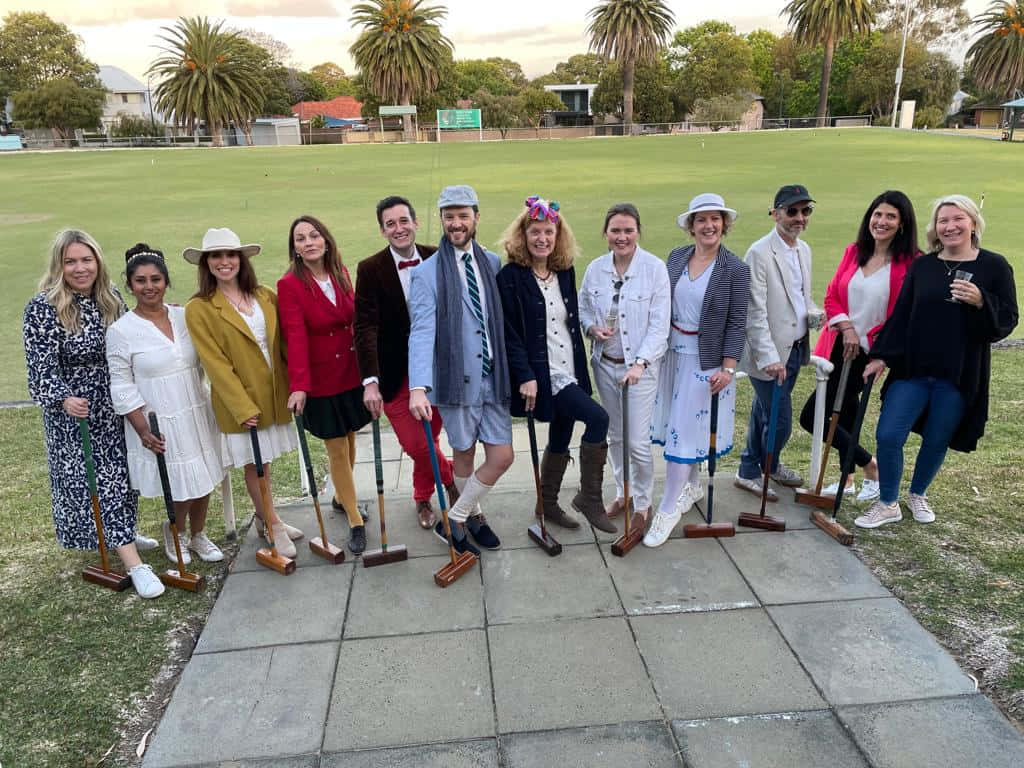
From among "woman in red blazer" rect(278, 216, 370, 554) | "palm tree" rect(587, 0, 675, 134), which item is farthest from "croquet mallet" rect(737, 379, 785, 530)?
"palm tree" rect(587, 0, 675, 134)

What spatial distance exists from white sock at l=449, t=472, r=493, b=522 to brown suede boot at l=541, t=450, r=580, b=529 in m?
0.46

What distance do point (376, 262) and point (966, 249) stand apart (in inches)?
123

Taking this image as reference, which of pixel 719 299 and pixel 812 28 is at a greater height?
pixel 812 28

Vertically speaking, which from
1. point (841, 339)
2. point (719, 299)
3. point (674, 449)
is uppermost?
point (719, 299)

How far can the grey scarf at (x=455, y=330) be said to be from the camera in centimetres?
Answer: 360

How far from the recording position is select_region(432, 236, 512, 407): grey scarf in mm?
3596

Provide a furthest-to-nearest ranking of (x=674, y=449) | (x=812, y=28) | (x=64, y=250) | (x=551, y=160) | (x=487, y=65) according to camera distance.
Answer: (x=487, y=65) → (x=812, y=28) → (x=551, y=160) → (x=674, y=449) → (x=64, y=250)

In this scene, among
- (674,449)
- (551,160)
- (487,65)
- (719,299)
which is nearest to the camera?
(719,299)

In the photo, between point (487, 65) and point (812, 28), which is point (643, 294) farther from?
point (487, 65)

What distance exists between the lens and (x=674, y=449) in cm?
404

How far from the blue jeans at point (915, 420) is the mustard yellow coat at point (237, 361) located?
11.2 feet

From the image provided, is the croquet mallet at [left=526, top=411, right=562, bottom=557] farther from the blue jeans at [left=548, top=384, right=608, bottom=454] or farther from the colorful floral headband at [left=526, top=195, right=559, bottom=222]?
the colorful floral headband at [left=526, top=195, right=559, bottom=222]

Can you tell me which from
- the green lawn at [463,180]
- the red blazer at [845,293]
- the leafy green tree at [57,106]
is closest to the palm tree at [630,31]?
the green lawn at [463,180]

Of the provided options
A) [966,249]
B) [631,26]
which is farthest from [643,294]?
[631,26]
